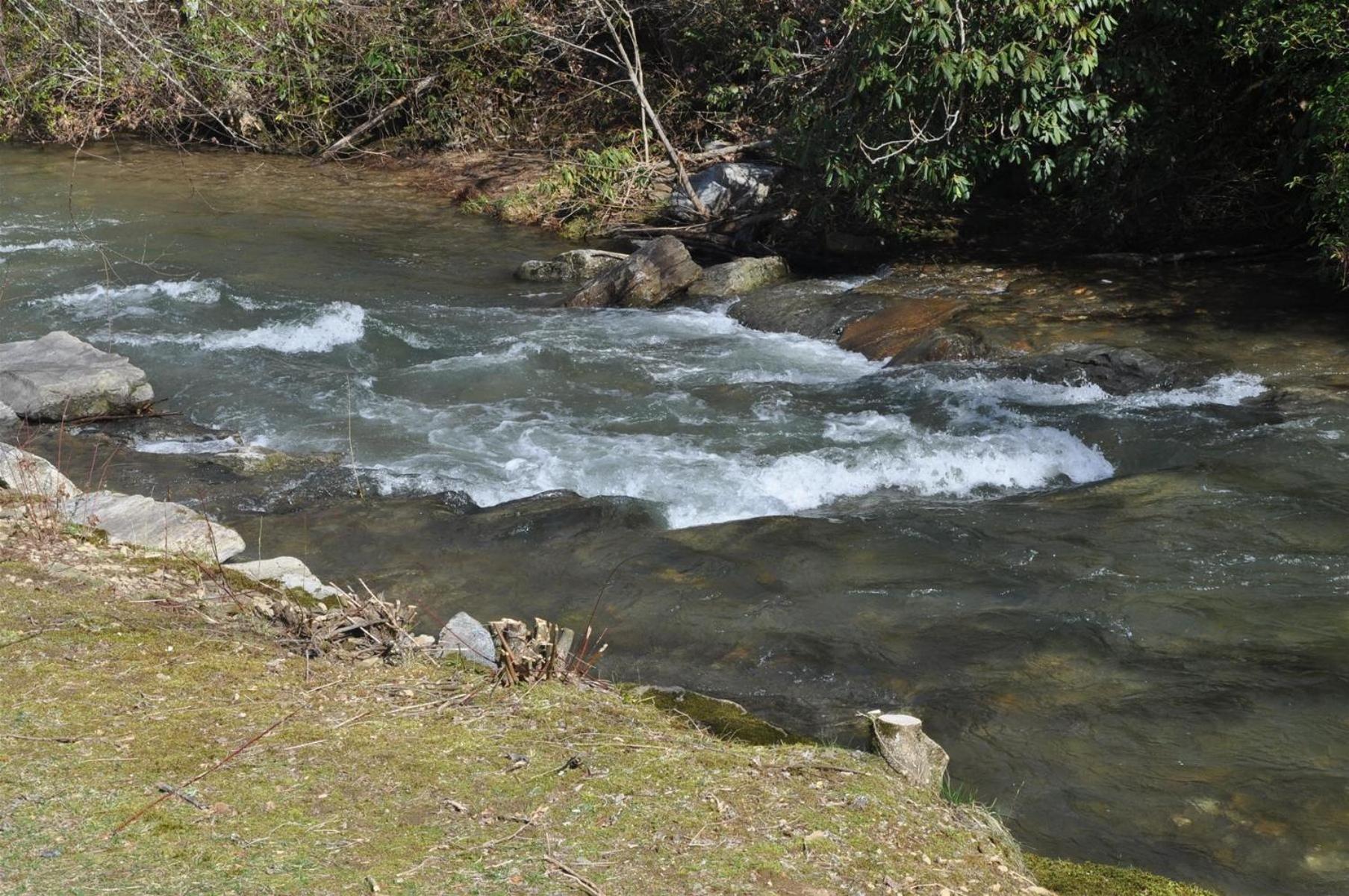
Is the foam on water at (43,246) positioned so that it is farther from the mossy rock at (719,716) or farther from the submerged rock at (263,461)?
the mossy rock at (719,716)

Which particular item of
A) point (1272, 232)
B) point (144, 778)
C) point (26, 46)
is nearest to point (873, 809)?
point (144, 778)

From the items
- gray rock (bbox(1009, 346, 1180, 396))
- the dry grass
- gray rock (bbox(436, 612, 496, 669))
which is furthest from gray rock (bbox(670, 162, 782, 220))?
the dry grass

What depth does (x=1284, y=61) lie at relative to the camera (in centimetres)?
1082

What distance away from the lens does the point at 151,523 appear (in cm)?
644

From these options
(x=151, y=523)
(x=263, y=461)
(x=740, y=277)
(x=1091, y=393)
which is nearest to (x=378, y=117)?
(x=740, y=277)

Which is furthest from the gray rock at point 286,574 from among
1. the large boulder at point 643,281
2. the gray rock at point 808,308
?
the large boulder at point 643,281

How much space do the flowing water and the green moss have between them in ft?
1.75

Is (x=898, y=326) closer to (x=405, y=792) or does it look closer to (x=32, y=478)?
(x=32, y=478)

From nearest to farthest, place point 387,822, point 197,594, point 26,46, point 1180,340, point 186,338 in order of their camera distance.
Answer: point 387,822
point 197,594
point 26,46
point 1180,340
point 186,338

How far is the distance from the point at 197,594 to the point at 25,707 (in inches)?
53.3

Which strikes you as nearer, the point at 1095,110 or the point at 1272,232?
the point at 1095,110

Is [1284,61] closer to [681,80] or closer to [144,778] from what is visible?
[681,80]

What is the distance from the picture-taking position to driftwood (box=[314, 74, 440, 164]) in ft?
64.5

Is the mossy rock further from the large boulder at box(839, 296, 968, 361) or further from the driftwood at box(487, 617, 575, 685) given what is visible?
the large boulder at box(839, 296, 968, 361)
